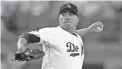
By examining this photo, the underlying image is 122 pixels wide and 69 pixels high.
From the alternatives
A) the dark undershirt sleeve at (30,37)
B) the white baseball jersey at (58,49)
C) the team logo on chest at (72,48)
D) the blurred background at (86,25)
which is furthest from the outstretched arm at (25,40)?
the blurred background at (86,25)

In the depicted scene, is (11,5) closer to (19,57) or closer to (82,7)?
(82,7)

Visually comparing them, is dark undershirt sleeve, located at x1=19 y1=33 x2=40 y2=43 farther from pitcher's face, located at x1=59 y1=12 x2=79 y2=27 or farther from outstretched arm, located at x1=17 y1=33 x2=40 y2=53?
pitcher's face, located at x1=59 y1=12 x2=79 y2=27

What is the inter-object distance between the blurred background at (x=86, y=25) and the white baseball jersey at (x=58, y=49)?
8.31 metres

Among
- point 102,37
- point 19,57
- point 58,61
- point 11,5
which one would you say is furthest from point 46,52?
point 11,5

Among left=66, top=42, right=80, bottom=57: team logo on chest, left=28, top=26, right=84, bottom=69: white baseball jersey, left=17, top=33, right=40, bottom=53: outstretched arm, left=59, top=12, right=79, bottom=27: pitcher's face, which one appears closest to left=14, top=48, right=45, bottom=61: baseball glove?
left=17, top=33, right=40, bottom=53: outstretched arm

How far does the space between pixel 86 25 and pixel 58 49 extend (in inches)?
378

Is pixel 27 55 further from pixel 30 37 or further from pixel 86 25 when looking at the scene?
pixel 86 25

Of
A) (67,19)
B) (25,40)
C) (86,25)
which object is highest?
(67,19)

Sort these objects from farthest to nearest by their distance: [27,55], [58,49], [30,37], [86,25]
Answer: [86,25] → [58,49] → [30,37] → [27,55]

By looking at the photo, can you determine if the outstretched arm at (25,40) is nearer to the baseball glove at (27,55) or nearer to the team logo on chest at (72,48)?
the baseball glove at (27,55)

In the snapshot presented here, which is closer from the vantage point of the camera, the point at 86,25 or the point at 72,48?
the point at 72,48

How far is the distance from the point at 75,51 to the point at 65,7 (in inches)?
18.9

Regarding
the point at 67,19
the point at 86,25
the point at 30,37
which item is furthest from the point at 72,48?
the point at 86,25

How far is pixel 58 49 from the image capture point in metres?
2.90
